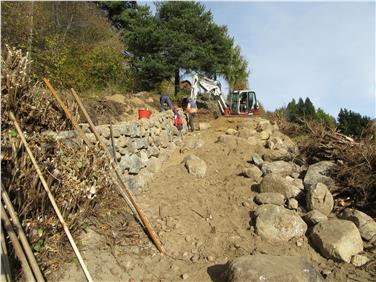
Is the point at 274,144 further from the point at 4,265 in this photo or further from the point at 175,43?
the point at 175,43

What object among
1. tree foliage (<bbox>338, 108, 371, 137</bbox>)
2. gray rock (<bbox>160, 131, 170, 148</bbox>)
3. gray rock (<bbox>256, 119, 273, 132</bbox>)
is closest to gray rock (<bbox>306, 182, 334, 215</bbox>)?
gray rock (<bbox>160, 131, 170, 148</bbox>)

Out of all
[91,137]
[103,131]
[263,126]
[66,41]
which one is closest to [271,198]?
[103,131]

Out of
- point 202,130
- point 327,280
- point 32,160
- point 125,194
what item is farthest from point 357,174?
point 202,130

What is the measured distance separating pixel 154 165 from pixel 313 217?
3565mm

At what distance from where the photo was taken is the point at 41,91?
6090 mm

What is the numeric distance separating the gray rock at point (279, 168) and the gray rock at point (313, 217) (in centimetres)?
179

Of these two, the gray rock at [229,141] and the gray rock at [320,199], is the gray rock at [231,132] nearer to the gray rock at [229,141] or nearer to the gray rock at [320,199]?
the gray rock at [229,141]

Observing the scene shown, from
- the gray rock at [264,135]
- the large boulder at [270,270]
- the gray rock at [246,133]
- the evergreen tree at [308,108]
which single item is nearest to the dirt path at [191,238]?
the large boulder at [270,270]

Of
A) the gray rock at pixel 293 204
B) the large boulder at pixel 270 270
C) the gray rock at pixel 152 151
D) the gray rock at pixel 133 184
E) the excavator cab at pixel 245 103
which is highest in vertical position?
the excavator cab at pixel 245 103

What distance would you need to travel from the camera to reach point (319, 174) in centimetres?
806

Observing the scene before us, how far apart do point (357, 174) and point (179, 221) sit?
3609mm

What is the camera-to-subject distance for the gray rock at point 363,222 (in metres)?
6.54

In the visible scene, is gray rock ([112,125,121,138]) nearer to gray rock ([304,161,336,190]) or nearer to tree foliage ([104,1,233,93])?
gray rock ([304,161,336,190])

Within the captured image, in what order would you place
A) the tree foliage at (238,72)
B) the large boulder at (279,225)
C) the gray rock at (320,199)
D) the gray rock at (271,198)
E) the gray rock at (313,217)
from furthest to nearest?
the tree foliage at (238,72), the gray rock at (271,198), the gray rock at (320,199), the gray rock at (313,217), the large boulder at (279,225)
